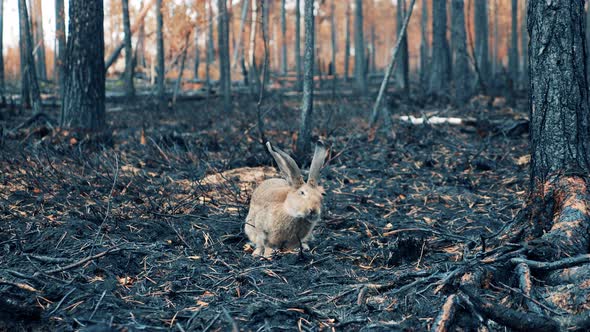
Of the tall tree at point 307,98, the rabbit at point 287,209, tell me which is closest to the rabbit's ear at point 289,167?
the rabbit at point 287,209

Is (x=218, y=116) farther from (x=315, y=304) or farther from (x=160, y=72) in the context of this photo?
(x=315, y=304)

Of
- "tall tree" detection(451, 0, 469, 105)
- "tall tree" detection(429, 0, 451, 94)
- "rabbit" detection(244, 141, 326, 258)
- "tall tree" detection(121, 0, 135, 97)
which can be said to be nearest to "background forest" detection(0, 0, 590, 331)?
"rabbit" detection(244, 141, 326, 258)

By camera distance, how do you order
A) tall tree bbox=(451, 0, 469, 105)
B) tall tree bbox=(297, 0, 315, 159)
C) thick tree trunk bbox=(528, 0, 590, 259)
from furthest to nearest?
tall tree bbox=(451, 0, 469, 105)
tall tree bbox=(297, 0, 315, 159)
thick tree trunk bbox=(528, 0, 590, 259)

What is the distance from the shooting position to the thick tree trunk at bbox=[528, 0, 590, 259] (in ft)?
13.0

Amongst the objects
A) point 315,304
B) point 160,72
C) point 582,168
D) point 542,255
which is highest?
point 160,72

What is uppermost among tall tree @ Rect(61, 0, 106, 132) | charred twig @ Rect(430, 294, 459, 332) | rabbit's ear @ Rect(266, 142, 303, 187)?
tall tree @ Rect(61, 0, 106, 132)

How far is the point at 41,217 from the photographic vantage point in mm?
5301

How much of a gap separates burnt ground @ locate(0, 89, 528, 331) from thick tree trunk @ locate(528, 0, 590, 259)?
2.16 ft

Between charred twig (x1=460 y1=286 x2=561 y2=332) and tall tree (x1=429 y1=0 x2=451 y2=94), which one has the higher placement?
tall tree (x1=429 y1=0 x2=451 y2=94)

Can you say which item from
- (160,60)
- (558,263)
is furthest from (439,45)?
(558,263)

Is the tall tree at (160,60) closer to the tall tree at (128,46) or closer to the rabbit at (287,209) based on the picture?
the tall tree at (128,46)

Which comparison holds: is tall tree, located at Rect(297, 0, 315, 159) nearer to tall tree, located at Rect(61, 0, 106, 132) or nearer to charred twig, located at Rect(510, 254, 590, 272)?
tall tree, located at Rect(61, 0, 106, 132)

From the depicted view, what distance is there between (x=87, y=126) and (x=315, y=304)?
23.2 ft

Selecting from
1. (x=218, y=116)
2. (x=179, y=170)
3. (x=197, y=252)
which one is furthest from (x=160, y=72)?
(x=197, y=252)
